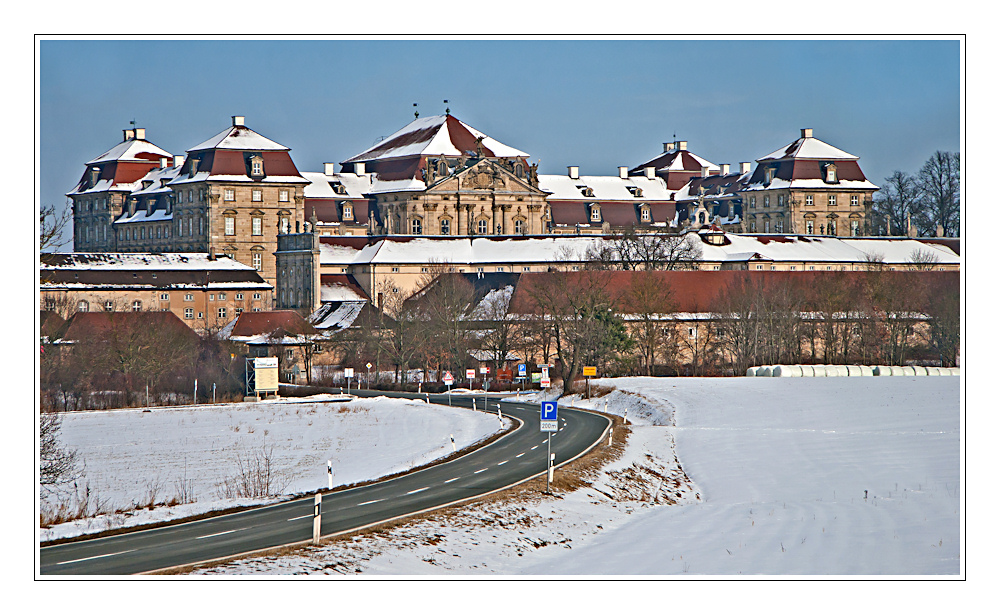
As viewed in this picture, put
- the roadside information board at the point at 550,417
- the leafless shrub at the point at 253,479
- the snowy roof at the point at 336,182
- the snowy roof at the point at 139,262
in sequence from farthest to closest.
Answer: the snowy roof at the point at 336,182 < the snowy roof at the point at 139,262 < the roadside information board at the point at 550,417 < the leafless shrub at the point at 253,479

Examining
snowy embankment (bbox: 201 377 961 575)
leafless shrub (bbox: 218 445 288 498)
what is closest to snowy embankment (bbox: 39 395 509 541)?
leafless shrub (bbox: 218 445 288 498)

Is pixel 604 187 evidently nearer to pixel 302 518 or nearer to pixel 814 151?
pixel 814 151

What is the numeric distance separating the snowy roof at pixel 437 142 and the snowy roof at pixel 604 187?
30.3 ft

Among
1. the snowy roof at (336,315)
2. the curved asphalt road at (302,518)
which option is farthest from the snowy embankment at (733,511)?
the snowy roof at (336,315)

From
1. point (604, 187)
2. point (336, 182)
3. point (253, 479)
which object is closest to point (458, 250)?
point (336, 182)

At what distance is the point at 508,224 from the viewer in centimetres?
12738

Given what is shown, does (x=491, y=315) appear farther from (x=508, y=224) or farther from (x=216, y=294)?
(x=508, y=224)

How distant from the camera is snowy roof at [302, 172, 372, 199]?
437 feet

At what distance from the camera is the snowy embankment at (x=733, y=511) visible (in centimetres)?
2386

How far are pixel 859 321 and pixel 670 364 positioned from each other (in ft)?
35.2

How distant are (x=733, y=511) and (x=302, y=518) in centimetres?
1017

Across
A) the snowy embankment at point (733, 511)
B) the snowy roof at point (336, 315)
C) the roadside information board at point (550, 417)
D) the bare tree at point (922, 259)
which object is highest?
the bare tree at point (922, 259)

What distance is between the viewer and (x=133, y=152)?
149 m

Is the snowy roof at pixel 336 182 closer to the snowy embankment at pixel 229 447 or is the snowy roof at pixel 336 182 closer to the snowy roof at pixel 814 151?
the snowy roof at pixel 814 151
